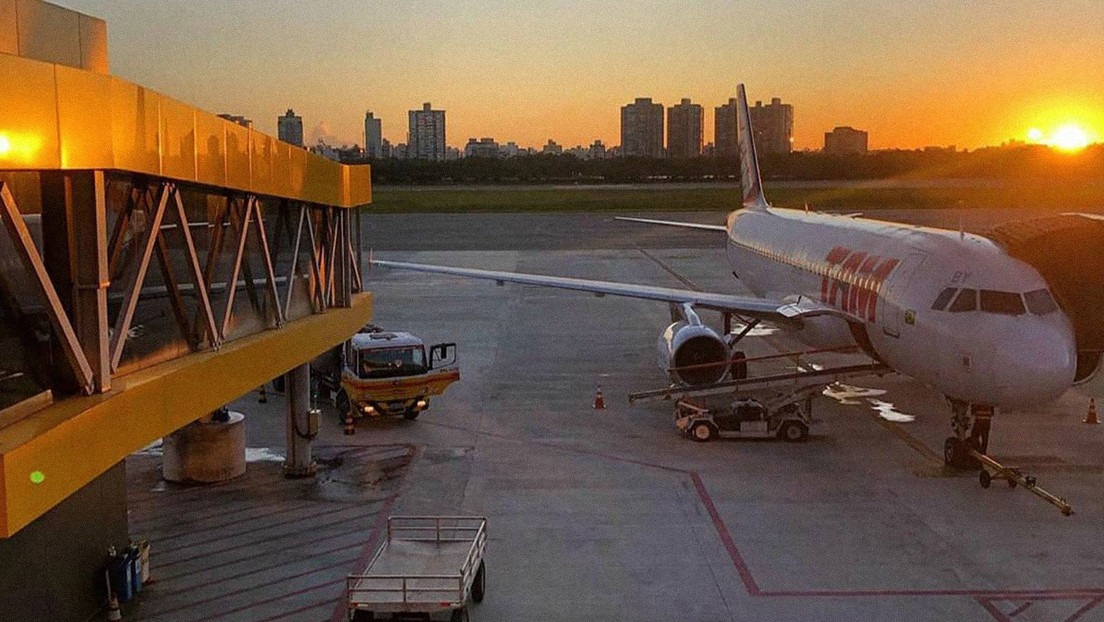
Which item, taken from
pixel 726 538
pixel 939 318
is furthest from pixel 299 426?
pixel 939 318

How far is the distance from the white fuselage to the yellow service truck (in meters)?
9.47

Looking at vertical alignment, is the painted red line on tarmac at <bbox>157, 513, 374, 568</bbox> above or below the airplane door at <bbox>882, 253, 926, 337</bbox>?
below

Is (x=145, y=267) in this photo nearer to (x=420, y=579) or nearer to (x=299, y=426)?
(x=420, y=579)

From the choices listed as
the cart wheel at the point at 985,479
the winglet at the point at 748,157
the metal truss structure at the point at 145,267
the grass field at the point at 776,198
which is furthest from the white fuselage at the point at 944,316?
the grass field at the point at 776,198

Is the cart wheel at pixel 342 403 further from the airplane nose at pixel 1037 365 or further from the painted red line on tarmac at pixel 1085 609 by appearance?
the painted red line on tarmac at pixel 1085 609

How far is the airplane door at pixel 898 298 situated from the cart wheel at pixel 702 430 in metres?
4.24

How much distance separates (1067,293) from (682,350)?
28.7 feet

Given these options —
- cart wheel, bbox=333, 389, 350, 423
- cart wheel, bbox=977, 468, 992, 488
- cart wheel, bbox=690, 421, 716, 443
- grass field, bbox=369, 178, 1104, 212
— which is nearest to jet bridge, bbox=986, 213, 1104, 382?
cart wheel, bbox=977, 468, 992, 488

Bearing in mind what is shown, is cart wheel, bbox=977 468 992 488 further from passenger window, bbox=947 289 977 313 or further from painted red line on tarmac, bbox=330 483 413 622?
painted red line on tarmac, bbox=330 483 413 622

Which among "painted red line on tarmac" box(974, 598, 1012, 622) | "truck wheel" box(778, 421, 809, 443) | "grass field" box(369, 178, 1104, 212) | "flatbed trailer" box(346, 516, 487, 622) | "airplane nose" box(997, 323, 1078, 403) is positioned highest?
"grass field" box(369, 178, 1104, 212)

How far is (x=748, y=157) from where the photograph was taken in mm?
41500

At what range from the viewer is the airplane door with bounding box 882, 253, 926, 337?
20.0m

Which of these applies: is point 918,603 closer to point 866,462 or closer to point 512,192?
point 866,462

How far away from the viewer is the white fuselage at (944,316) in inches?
692
